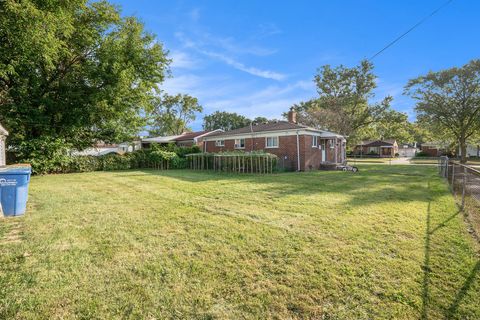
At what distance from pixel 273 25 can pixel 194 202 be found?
12.6 m

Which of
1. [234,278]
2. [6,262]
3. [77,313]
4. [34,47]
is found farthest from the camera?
[34,47]

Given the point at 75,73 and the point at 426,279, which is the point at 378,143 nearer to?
the point at 75,73

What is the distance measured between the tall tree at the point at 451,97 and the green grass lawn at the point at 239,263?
2839 cm

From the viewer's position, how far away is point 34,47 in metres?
13.2

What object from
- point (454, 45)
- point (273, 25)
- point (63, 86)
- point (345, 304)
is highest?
point (273, 25)

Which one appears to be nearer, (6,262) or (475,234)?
(6,262)

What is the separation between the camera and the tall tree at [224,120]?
2918 inches

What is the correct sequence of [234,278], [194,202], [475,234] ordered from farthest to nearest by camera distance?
[194,202], [475,234], [234,278]

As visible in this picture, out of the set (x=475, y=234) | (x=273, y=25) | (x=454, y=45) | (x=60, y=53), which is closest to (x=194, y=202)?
(x=475, y=234)

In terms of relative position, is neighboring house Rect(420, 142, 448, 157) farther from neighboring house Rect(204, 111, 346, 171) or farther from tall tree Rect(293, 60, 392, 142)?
neighboring house Rect(204, 111, 346, 171)

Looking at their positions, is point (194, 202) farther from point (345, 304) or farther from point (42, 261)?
point (345, 304)

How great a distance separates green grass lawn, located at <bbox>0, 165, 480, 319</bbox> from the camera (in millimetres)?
2604

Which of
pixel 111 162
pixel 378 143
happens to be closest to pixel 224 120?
pixel 378 143

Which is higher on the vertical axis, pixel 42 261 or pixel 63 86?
pixel 63 86
